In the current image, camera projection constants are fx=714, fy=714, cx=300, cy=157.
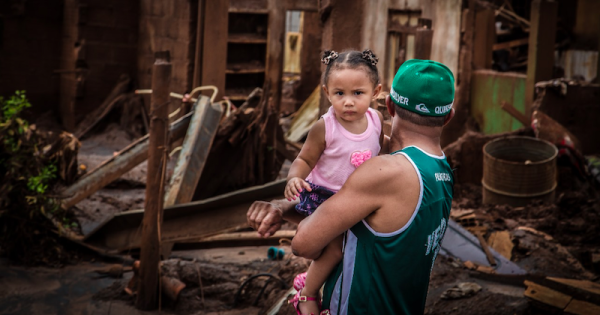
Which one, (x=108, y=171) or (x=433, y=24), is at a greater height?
(x=433, y=24)

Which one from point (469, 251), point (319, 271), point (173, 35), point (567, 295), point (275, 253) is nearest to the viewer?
point (319, 271)

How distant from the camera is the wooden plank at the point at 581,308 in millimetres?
4879

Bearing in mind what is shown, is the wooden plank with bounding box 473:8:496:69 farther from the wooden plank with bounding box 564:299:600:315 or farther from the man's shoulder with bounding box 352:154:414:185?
the man's shoulder with bounding box 352:154:414:185

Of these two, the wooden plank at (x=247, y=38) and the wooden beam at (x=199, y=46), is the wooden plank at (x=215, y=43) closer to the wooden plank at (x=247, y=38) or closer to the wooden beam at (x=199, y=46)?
the wooden beam at (x=199, y=46)

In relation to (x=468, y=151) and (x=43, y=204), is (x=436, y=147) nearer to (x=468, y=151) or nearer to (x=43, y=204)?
(x=43, y=204)

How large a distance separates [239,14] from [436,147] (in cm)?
1249

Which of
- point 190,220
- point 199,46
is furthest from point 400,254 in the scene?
point 199,46

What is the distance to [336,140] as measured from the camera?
129 inches

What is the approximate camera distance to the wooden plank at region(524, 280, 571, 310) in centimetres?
513

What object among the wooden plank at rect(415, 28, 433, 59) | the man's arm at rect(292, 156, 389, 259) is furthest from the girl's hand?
the wooden plank at rect(415, 28, 433, 59)

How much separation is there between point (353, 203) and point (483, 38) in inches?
455

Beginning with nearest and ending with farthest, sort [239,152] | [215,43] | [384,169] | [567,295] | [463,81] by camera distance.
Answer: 1. [384,169]
2. [567,295]
3. [239,152]
4. [463,81]
5. [215,43]

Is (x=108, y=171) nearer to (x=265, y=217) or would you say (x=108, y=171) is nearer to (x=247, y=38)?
(x=265, y=217)

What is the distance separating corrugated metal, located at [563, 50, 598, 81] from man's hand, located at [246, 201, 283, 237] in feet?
44.9
